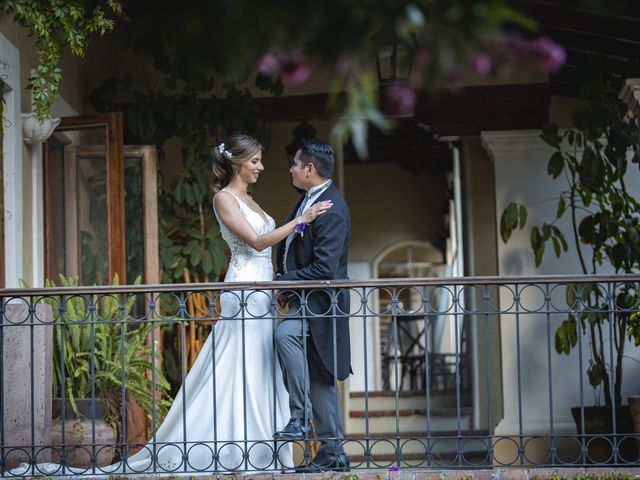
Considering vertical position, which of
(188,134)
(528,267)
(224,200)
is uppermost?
(188,134)

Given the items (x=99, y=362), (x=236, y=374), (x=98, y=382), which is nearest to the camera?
(x=236, y=374)

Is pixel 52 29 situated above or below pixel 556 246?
above

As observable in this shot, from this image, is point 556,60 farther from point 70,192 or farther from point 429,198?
point 429,198

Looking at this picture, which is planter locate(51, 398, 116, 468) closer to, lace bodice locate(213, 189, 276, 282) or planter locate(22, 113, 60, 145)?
lace bodice locate(213, 189, 276, 282)

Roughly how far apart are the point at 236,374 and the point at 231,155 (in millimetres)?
1075

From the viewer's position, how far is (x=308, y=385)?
563cm

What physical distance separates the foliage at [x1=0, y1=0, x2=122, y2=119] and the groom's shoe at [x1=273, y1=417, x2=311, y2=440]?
2261 mm

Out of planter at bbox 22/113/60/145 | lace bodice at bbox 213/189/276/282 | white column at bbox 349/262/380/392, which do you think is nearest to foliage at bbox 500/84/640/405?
lace bodice at bbox 213/189/276/282

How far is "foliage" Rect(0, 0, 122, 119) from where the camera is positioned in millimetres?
6535

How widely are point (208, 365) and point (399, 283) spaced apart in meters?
1.10

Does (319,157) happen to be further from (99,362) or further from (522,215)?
(522,215)

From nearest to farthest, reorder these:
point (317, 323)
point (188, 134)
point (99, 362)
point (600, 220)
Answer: point (317, 323) → point (99, 362) → point (600, 220) → point (188, 134)

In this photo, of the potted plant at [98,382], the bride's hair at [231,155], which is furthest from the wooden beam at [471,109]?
the bride's hair at [231,155]

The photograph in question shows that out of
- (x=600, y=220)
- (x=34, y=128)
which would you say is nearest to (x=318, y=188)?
(x=34, y=128)
